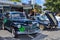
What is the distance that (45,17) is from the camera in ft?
57.2

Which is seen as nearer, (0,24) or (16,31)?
(16,31)

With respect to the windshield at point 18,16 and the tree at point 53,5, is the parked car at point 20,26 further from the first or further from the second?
the tree at point 53,5

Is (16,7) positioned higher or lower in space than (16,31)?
lower

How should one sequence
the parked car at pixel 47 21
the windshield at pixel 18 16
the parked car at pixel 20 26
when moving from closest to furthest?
1. the parked car at pixel 20 26
2. the windshield at pixel 18 16
3. the parked car at pixel 47 21

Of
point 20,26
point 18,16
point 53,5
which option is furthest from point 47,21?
point 53,5

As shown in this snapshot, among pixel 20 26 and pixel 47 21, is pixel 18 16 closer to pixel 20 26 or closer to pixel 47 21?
pixel 20 26

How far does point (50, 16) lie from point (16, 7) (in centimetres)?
3061

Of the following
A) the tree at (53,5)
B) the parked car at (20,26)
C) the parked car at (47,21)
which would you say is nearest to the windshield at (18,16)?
the parked car at (20,26)

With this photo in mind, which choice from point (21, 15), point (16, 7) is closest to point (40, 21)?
point (21, 15)

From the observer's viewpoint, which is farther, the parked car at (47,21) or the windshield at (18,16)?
the parked car at (47,21)

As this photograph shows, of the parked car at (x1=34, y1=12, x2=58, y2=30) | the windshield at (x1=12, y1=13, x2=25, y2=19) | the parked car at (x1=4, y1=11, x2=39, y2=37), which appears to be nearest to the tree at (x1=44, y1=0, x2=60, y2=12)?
the parked car at (x1=34, y1=12, x2=58, y2=30)

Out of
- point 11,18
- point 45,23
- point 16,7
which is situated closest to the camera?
point 11,18

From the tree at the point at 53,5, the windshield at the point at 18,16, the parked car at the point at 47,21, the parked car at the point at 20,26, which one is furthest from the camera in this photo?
the tree at the point at 53,5

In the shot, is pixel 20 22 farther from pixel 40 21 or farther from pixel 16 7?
pixel 16 7
